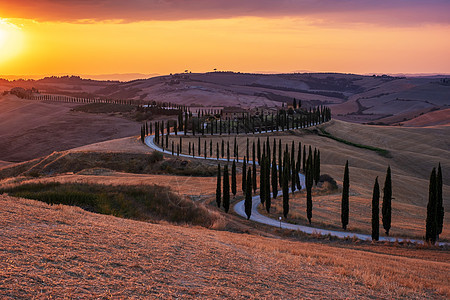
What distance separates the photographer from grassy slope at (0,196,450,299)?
15883 mm

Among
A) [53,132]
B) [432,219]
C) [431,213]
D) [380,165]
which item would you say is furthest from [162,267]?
[53,132]

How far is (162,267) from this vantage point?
18.8 m

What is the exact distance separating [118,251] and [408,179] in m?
74.5

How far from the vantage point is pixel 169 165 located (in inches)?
3529

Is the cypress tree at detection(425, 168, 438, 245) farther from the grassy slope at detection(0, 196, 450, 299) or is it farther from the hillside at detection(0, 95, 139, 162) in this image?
the hillside at detection(0, 95, 139, 162)

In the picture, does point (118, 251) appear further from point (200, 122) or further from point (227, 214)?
point (200, 122)

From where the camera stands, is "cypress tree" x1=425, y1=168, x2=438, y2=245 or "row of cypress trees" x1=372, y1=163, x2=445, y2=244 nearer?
"cypress tree" x1=425, y1=168, x2=438, y2=245

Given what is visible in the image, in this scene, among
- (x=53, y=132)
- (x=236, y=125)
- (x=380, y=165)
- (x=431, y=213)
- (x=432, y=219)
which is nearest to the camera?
(x=432, y=219)

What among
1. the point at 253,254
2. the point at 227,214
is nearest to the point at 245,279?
the point at 253,254

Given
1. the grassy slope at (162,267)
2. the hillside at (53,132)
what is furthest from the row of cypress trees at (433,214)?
the hillside at (53,132)

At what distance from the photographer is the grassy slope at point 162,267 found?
15.9 m

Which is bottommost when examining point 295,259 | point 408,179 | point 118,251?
point 408,179

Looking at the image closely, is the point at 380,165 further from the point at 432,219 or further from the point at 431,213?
the point at 432,219

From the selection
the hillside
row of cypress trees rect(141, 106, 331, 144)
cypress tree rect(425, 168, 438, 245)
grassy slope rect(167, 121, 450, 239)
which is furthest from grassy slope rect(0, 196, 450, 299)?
the hillside
